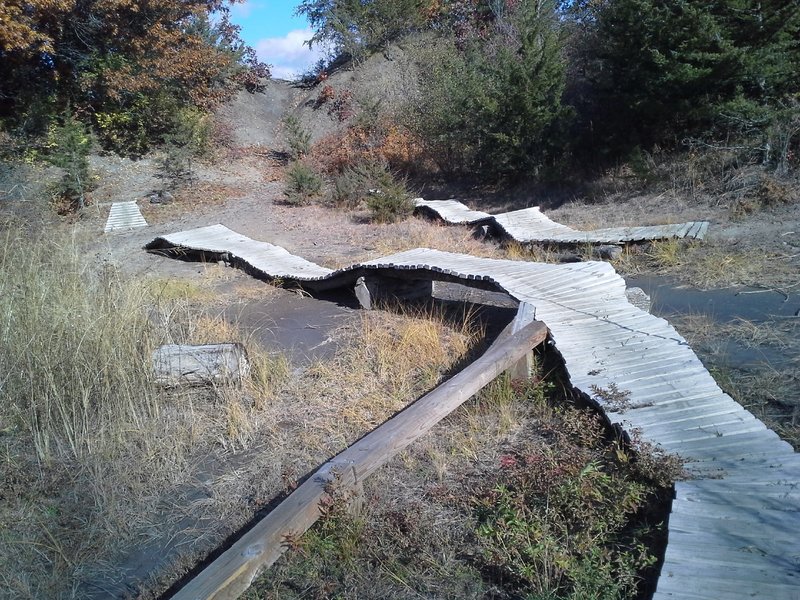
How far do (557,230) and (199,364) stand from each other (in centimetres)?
684

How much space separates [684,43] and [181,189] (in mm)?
12687

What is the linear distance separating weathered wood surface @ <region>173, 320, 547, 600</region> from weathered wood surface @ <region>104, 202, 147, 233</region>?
37.9 ft

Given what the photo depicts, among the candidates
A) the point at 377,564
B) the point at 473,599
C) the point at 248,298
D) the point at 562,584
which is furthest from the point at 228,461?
the point at 248,298

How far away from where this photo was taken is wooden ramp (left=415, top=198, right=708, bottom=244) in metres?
9.17

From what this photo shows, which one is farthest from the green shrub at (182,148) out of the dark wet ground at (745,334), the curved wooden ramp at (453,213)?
the dark wet ground at (745,334)

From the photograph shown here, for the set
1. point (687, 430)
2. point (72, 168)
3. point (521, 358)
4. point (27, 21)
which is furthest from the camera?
point (27, 21)

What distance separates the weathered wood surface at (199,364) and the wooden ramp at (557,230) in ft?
18.4

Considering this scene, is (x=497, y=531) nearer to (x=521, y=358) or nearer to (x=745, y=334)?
(x=521, y=358)

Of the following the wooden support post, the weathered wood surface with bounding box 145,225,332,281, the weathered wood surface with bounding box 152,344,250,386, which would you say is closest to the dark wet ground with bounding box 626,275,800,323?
the wooden support post

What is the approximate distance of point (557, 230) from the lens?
35.2ft

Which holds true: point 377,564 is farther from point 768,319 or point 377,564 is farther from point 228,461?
point 768,319

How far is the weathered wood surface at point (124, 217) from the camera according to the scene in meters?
14.4

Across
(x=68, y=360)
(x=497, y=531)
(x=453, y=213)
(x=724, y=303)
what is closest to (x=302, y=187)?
(x=453, y=213)

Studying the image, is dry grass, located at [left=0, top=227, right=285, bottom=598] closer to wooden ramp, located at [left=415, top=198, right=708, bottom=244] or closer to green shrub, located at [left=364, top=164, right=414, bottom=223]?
wooden ramp, located at [left=415, top=198, right=708, bottom=244]
